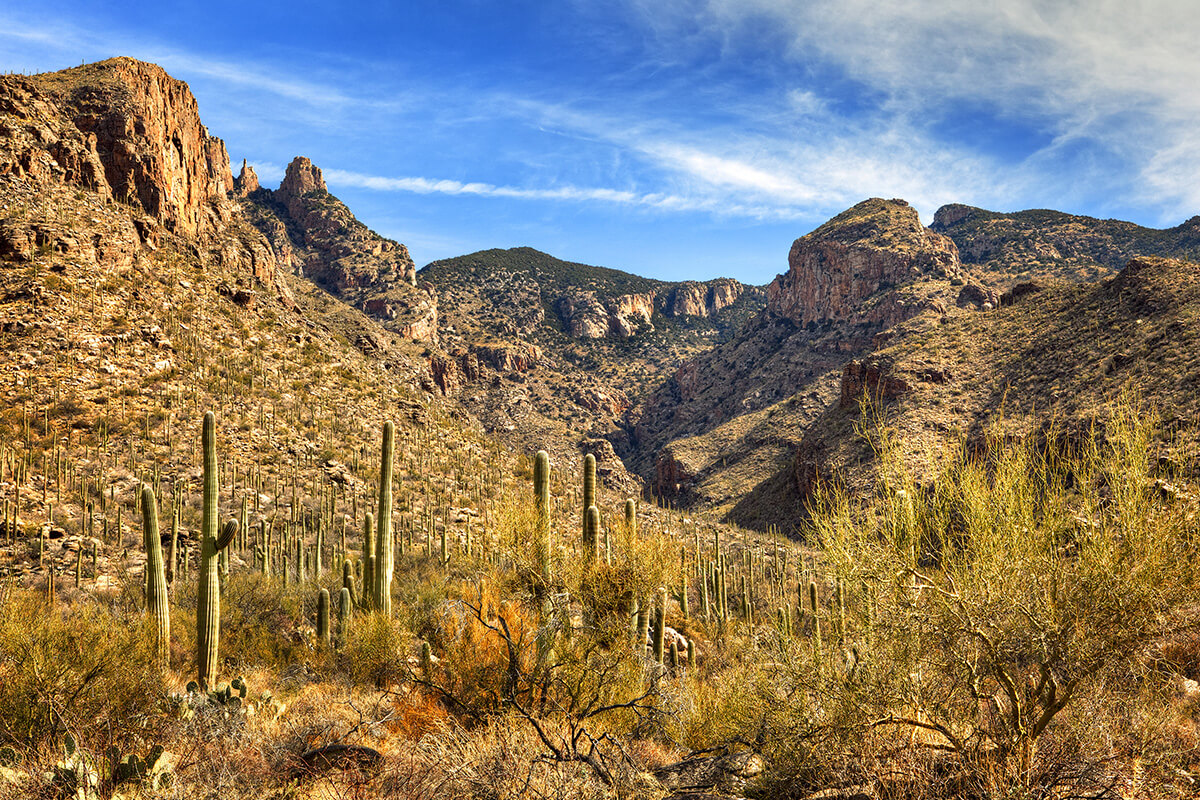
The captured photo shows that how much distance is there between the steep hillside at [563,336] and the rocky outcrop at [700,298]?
0.26 metres

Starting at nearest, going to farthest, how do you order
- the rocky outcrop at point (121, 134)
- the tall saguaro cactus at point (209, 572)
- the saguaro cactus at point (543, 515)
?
the saguaro cactus at point (543, 515) < the tall saguaro cactus at point (209, 572) < the rocky outcrop at point (121, 134)

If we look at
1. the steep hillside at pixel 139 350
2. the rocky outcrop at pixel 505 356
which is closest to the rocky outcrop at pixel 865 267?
the rocky outcrop at pixel 505 356

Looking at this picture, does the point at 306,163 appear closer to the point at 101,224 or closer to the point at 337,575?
the point at 101,224

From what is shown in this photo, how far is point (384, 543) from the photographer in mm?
14008

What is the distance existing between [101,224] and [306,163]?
8042cm

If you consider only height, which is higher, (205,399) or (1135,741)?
(205,399)

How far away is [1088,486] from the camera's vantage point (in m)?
5.89

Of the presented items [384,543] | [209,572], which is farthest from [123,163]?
[209,572]

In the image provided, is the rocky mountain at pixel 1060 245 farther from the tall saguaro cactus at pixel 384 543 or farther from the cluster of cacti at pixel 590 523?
the tall saguaro cactus at pixel 384 543

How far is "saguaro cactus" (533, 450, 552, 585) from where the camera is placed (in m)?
9.97

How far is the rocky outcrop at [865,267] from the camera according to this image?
86125 mm

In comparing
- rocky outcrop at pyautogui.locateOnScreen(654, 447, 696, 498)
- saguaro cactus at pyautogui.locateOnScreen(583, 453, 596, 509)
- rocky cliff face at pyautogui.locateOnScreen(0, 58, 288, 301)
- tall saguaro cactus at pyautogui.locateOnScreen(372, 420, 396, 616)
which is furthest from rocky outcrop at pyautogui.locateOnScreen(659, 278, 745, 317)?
tall saguaro cactus at pyautogui.locateOnScreen(372, 420, 396, 616)

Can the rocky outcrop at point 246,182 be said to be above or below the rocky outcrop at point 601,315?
above

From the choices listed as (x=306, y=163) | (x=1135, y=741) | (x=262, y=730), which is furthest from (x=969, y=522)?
(x=306, y=163)
